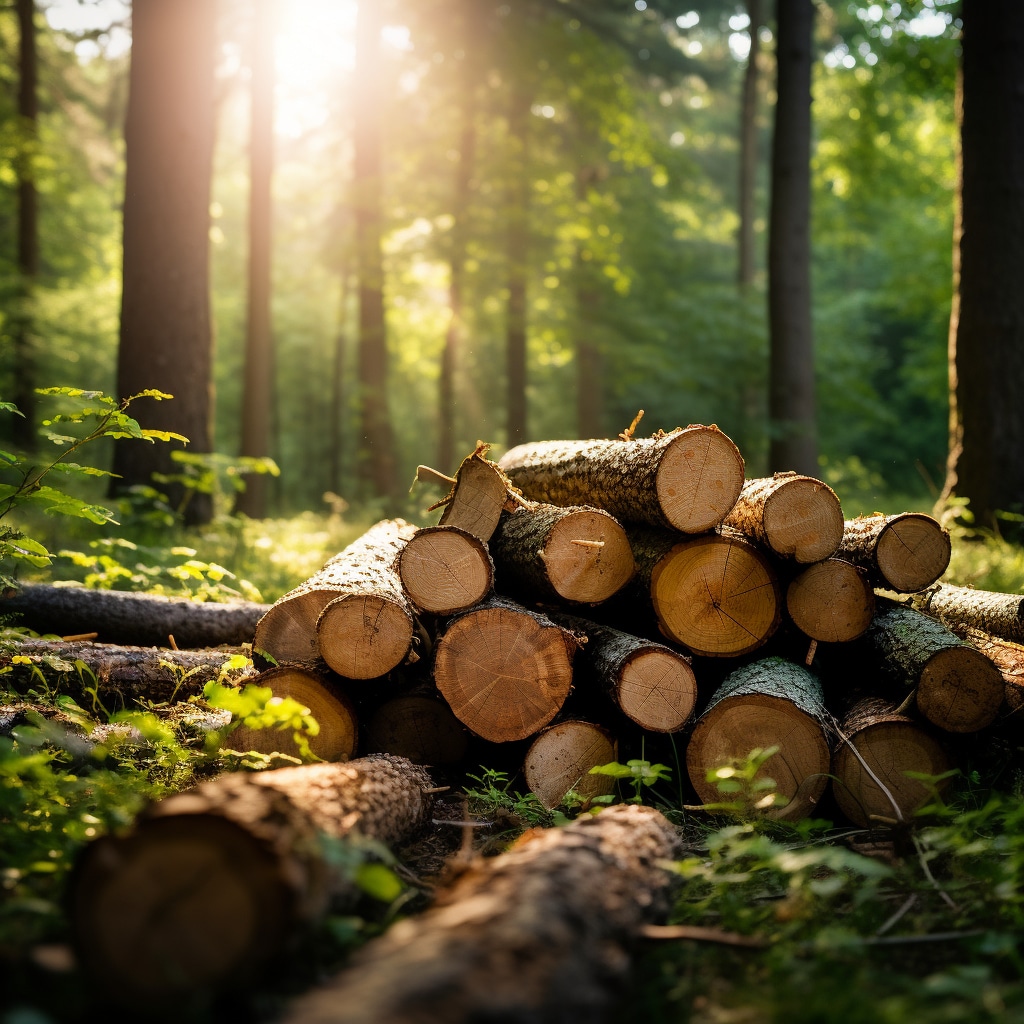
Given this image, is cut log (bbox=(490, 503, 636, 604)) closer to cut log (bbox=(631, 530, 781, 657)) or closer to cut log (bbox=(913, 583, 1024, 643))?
cut log (bbox=(631, 530, 781, 657))

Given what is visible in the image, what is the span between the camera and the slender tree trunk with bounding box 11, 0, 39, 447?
48.2ft

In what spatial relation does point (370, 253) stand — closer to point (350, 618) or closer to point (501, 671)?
point (350, 618)

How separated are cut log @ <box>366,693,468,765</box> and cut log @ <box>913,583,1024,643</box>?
2.68 meters

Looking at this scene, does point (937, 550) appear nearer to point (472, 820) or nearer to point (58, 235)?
point (472, 820)

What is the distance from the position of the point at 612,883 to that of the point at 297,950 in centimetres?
78

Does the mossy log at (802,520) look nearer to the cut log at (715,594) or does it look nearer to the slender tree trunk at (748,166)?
the cut log at (715,594)

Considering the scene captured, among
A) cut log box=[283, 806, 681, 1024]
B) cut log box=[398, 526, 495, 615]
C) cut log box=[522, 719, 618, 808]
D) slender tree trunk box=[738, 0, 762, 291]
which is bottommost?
cut log box=[522, 719, 618, 808]

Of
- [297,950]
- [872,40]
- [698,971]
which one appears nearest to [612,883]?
[698,971]

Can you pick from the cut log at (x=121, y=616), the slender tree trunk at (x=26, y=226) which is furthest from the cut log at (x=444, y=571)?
the slender tree trunk at (x=26, y=226)

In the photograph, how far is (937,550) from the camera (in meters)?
4.03

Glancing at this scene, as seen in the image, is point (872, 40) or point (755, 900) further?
point (872, 40)

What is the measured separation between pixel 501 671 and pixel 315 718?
0.83 meters

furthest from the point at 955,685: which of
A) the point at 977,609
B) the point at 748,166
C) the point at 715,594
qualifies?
the point at 748,166

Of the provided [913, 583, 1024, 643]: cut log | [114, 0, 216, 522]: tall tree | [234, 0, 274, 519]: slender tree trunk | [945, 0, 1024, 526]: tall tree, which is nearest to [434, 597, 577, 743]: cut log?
[913, 583, 1024, 643]: cut log
